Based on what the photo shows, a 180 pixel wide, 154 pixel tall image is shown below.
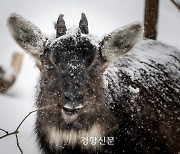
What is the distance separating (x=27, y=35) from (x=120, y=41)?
1.01 meters

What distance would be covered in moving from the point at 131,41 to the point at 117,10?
176 inches

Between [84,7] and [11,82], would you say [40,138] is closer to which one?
[11,82]

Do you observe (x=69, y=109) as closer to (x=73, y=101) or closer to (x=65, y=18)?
(x=73, y=101)

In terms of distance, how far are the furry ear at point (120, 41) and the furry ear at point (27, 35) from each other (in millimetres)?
667

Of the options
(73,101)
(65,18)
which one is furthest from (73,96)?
(65,18)

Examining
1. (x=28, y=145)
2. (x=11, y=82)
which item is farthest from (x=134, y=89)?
(x=11, y=82)

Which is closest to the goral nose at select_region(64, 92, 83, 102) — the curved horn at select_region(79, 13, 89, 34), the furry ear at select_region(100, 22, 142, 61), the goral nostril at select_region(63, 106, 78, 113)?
the goral nostril at select_region(63, 106, 78, 113)

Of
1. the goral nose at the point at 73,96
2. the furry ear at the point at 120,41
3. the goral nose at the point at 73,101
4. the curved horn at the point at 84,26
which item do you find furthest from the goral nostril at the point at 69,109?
the curved horn at the point at 84,26

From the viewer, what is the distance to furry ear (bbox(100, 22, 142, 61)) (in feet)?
Answer: 14.9

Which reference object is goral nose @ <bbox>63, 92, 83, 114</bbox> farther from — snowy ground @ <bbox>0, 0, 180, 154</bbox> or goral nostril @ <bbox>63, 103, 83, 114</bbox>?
snowy ground @ <bbox>0, 0, 180, 154</bbox>

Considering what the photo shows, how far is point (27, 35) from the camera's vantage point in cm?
465

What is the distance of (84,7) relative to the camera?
29.0 ft

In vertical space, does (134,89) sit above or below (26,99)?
above

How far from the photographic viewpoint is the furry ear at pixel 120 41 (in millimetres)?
4547
